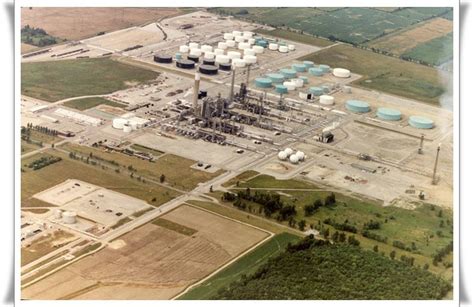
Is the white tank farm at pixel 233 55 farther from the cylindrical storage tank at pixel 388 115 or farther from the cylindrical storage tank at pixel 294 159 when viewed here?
the cylindrical storage tank at pixel 294 159

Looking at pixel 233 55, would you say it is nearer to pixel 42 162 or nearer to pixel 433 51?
pixel 433 51

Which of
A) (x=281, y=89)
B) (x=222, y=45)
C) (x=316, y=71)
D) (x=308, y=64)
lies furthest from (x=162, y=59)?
(x=316, y=71)

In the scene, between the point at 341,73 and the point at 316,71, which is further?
the point at 316,71

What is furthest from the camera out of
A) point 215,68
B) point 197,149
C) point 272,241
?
point 215,68
